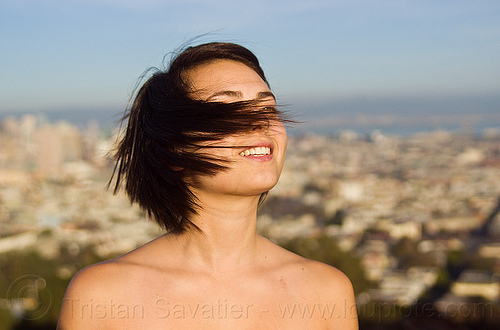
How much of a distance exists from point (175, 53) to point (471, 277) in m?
7.88

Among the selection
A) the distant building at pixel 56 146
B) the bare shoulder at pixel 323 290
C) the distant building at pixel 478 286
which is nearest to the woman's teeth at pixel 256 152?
the bare shoulder at pixel 323 290

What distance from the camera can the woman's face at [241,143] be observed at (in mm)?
1501

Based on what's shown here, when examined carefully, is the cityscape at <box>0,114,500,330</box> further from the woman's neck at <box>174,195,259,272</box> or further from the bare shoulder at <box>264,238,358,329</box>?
the woman's neck at <box>174,195,259,272</box>

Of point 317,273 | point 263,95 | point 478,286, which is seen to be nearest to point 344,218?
point 478,286

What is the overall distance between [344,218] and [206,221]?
11652 millimetres

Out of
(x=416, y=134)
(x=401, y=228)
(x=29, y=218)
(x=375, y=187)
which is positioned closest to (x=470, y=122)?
Result: (x=416, y=134)

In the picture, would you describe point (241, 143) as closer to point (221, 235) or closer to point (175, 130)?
point (175, 130)

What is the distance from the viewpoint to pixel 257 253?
1797 millimetres

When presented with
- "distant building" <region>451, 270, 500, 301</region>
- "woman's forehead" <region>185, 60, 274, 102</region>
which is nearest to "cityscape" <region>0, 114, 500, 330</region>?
"distant building" <region>451, 270, 500, 301</region>

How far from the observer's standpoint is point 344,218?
13039 millimetres

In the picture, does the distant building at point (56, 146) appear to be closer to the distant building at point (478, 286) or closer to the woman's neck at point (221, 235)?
the distant building at point (478, 286)

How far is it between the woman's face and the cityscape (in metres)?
2.77

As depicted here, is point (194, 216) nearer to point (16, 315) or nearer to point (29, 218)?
point (16, 315)

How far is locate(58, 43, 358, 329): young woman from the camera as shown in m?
1.51
